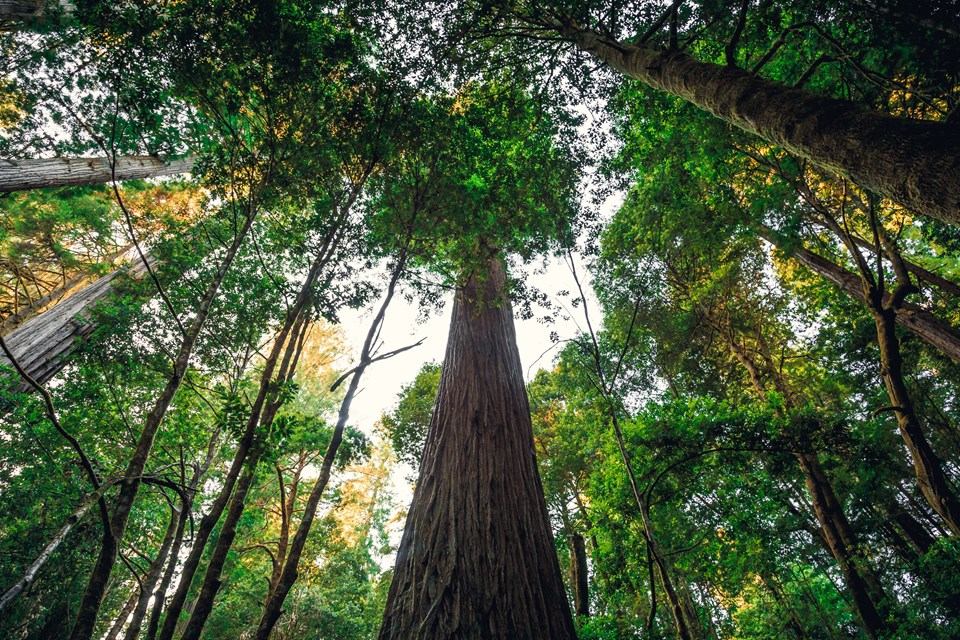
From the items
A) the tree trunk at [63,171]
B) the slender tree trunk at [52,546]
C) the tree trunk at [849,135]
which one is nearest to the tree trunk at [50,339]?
the tree trunk at [63,171]

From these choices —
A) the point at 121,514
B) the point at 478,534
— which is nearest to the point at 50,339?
the point at 121,514

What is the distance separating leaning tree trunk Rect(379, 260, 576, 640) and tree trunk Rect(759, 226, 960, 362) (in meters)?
4.55

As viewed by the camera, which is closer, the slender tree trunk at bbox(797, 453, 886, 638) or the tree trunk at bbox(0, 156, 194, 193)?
the slender tree trunk at bbox(797, 453, 886, 638)

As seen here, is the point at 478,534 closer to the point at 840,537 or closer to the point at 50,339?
the point at 840,537

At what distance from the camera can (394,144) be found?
351 cm

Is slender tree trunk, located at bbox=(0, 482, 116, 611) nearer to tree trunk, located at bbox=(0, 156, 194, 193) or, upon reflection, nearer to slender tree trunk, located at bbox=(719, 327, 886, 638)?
A: tree trunk, located at bbox=(0, 156, 194, 193)

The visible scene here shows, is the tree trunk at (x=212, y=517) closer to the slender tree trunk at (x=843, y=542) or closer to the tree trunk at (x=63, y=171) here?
the tree trunk at (x=63, y=171)

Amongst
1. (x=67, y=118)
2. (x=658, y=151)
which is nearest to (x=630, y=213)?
(x=658, y=151)

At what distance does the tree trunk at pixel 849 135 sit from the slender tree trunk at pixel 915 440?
130 inches

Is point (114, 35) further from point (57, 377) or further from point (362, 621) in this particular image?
point (362, 621)

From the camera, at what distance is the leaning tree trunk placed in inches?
78.4

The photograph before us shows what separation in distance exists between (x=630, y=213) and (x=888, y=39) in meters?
4.00

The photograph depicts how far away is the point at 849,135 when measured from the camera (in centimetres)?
162

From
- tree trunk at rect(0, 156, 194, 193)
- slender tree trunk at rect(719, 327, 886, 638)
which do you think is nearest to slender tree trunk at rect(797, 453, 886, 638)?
slender tree trunk at rect(719, 327, 886, 638)
